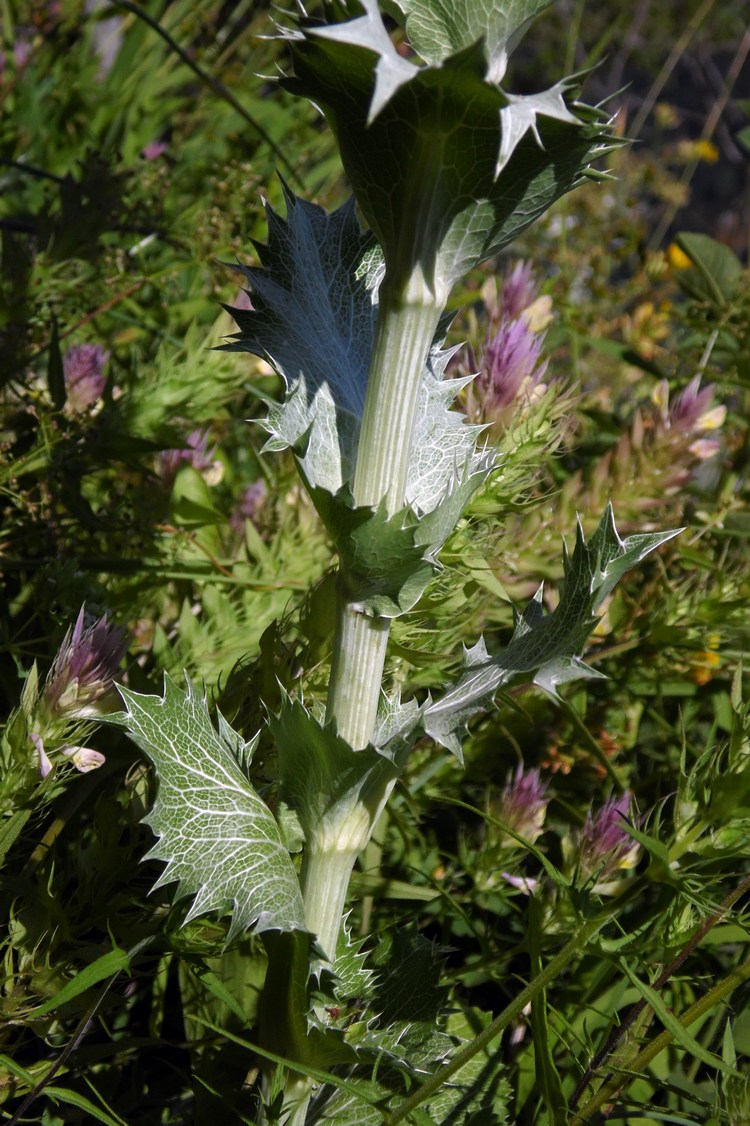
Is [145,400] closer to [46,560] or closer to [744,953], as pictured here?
[46,560]

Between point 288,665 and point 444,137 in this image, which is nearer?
point 444,137

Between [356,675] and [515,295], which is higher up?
[515,295]

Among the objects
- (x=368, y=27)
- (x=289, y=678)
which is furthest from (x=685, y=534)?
(x=368, y=27)

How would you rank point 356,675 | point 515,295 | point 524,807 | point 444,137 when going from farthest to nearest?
point 515,295 → point 524,807 → point 356,675 → point 444,137

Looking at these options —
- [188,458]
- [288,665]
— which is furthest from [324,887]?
[188,458]

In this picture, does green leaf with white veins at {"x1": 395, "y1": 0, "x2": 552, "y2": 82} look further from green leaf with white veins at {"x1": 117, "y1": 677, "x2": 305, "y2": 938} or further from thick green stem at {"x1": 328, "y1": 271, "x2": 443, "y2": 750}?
green leaf with white veins at {"x1": 117, "y1": 677, "x2": 305, "y2": 938}

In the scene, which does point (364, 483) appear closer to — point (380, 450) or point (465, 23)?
point (380, 450)

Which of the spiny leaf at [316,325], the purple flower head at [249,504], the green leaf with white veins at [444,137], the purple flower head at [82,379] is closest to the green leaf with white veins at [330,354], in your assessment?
the spiny leaf at [316,325]

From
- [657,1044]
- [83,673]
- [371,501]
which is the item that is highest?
[371,501]

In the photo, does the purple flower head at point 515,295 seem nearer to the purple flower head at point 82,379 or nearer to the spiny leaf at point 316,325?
the spiny leaf at point 316,325
